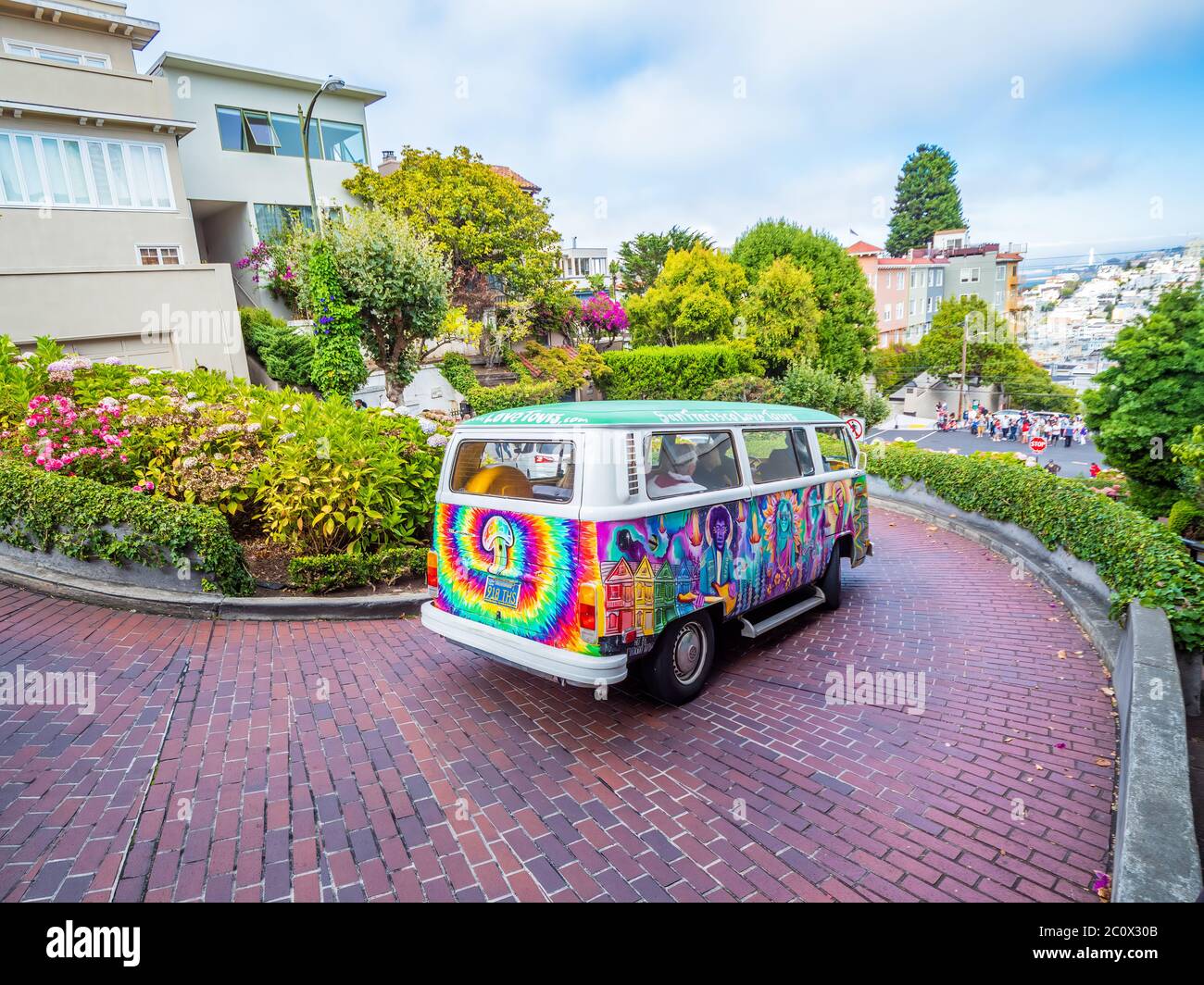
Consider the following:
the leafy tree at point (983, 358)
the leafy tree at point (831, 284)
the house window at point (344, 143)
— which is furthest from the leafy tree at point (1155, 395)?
the leafy tree at point (983, 358)

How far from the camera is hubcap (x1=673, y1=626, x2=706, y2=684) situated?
4883 millimetres

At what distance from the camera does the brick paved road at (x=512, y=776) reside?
3178mm

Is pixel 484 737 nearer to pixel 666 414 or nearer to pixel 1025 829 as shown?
pixel 666 414

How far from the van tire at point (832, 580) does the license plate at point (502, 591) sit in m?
3.88

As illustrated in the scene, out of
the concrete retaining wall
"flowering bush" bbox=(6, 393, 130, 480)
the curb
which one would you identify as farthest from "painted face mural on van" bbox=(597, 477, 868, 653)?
"flowering bush" bbox=(6, 393, 130, 480)

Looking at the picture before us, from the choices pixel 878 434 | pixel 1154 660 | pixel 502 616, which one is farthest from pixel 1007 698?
pixel 878 434

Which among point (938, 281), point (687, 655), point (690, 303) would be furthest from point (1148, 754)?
point (938, 281)

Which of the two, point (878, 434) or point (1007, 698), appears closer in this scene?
point (1007, 698)

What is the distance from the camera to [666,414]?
489cm

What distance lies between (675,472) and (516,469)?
1.22 metres

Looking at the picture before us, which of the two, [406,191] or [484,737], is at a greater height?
[406,191]

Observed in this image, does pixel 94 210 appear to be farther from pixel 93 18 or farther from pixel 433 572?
pixel 433 572

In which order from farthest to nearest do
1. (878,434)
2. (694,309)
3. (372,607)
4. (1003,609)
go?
(878,434)
(694,309)
(1003,609)
(372,607)

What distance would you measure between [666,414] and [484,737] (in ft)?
8.82
